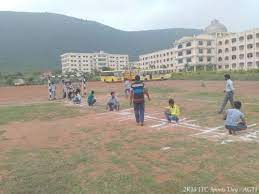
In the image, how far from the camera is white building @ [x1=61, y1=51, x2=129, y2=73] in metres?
144

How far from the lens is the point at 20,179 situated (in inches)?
243

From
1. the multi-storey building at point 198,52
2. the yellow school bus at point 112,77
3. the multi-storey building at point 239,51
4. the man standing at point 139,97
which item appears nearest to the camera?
the man standing at point 139,97

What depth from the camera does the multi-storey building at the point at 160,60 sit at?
10336 centimetres

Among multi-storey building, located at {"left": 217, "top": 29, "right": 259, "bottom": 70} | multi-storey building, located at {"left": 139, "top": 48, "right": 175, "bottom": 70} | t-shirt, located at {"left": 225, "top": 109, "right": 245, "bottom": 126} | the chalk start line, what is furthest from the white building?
t-shirt, located at {"left": 225, "top": 109, "right": 245, "bottom": 126}

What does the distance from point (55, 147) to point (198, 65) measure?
8177 cm

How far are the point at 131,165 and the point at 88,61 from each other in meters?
145

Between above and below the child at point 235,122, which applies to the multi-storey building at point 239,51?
above

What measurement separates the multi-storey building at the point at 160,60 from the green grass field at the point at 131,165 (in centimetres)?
9334

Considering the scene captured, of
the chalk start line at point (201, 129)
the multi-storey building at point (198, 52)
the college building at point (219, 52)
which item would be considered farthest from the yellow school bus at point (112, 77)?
the chalk start line at point (201, 129)

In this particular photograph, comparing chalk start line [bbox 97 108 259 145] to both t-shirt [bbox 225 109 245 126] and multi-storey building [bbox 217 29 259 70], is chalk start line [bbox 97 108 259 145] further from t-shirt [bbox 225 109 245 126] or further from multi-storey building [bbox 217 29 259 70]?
multi-storey building [bbox 217 29 259 70]

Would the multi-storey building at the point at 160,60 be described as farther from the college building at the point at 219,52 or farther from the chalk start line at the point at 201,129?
the chalk start line at the point at 201,129

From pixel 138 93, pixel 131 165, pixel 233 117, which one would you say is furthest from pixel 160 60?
pixel 131 165

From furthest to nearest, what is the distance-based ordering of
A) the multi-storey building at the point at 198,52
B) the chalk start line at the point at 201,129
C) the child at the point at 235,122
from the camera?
1. the multi-storey building at the point at 198,52
2. the child at the point at 235,122
3. the chalk start line at the point at 201,129

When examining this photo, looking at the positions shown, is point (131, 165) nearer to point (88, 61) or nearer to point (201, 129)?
point (201, 129)
